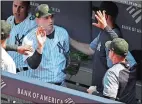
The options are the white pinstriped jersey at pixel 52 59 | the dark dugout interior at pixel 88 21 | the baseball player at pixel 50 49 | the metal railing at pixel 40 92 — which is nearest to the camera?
the metal railing at pixel 40 92

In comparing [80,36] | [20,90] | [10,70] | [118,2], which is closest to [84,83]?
[80,36]

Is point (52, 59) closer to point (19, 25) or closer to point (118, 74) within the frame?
point (19, 25)

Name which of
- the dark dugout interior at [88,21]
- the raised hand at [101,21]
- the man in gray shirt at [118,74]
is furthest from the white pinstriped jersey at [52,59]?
the man in gray shirt at [118,74]

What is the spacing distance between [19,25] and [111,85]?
6.93ft

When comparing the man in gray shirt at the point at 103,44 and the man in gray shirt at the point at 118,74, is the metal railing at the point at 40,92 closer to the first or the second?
the man in gray shirt at the point at 118,74

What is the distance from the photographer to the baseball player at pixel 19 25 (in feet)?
28.8

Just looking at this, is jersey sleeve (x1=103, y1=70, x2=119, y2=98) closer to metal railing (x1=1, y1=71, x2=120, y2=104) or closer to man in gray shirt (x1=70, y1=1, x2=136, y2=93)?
man in gray shirt (x1=70, y1=1, x2=136, y2=93)

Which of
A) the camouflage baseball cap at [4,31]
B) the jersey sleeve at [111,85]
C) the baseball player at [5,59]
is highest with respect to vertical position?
the camouflage baseball cap at [4,31]

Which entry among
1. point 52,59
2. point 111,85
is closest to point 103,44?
point 52,59

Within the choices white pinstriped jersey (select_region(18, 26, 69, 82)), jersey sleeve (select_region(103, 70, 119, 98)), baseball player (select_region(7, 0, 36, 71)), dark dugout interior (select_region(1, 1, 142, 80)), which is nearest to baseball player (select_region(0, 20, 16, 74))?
jersey sleeve (select_region(103, 70, 119, 98))

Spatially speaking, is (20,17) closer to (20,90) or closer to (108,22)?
(108,22)

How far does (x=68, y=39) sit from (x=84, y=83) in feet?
2.96

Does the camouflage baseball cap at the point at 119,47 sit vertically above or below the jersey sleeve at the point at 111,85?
above

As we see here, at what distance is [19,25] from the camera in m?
8.94
